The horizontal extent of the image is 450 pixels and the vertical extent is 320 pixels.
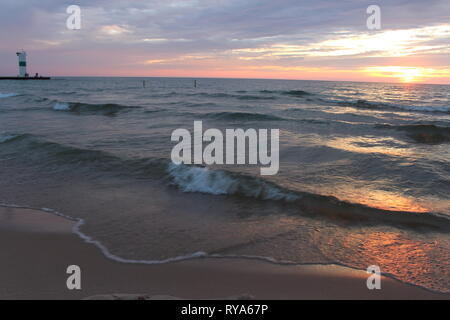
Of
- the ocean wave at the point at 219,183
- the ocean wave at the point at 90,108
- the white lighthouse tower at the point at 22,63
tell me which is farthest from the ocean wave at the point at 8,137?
the white lighthouse tower at the point at 22,63

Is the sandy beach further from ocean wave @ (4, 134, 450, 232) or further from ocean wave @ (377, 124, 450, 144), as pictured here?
ocean wave @ (377, 124, 450, 144)

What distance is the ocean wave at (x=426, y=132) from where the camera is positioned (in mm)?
14516

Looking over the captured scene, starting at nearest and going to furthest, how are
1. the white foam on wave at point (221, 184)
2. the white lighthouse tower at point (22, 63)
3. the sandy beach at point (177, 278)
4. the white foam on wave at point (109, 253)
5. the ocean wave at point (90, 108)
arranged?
1. the sandy beach at point (177, 278)
2. the white foam on wave at point (109, 253)
3. the white foam on wave at point (221, 184)
4. the ocean wave at point (90, 108)
5. the white lighthouse tower at point (22, 63)

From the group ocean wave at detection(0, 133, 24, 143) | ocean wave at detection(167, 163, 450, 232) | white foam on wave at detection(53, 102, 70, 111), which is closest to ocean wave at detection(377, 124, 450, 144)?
ocean wave at detection(167, 163, 450, 232)

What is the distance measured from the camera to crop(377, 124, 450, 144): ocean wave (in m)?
14.5

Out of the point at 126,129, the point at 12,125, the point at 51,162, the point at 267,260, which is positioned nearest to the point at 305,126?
the point at 126,129

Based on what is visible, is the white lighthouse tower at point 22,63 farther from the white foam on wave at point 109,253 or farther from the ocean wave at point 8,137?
the white foam on wave at point 109,253

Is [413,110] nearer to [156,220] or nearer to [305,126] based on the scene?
[305,126]

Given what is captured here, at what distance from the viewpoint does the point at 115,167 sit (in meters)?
9.05

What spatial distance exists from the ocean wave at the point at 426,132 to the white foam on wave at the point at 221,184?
10.0 m

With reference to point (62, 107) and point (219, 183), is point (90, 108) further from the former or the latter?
point (219, 183)

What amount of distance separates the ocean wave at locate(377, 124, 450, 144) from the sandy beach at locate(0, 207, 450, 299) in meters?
12.3

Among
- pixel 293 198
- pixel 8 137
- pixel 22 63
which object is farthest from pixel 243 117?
pixel 22 63

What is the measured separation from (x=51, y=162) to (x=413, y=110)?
1059 inches
